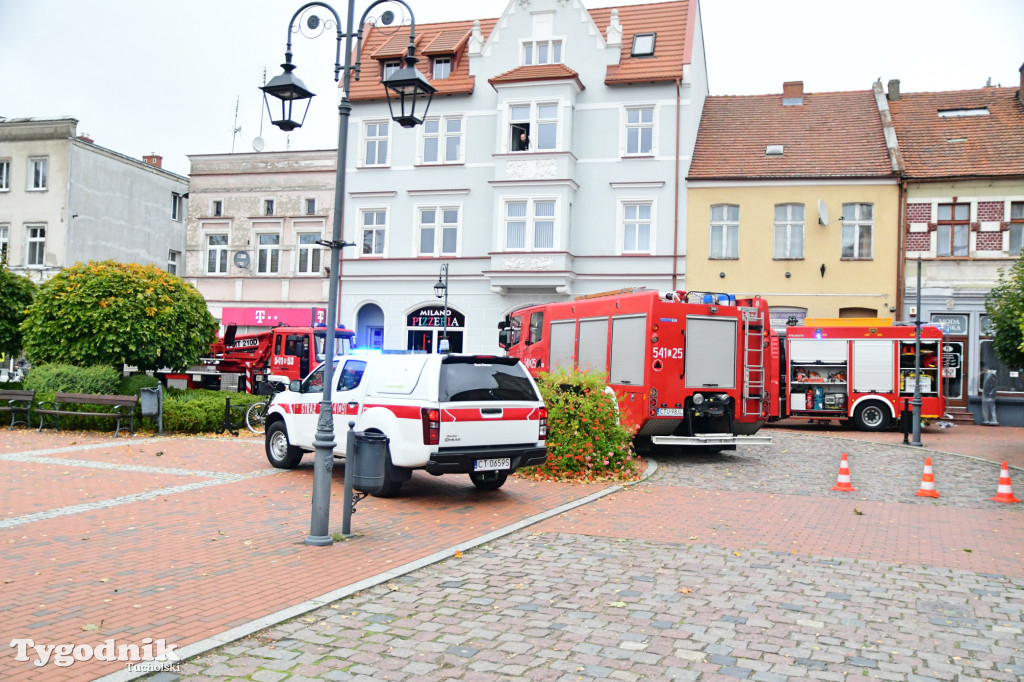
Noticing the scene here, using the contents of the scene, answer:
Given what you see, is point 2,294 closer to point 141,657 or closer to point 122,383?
point 122,383

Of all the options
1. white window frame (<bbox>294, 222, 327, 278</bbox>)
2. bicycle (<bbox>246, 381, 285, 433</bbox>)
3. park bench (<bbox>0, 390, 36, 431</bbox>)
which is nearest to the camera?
park bench (<bbox>0, 390, 36, 431</bbox>)

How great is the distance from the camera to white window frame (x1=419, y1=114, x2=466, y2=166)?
3167 centimetres

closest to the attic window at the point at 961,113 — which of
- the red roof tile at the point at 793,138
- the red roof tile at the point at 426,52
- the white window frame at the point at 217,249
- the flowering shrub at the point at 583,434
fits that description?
the red roof tile at the point at 793,138

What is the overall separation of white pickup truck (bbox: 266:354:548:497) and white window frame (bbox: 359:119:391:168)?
22475 millimetres

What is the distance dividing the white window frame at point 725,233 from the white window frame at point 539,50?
26.4 ft

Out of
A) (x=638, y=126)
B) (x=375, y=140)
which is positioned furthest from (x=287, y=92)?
(x=375, y=140)

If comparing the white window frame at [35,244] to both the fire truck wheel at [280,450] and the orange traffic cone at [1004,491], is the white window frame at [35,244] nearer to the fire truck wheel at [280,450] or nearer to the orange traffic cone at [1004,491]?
the fire truck wheel at [280,450]

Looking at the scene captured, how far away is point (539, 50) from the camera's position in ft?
102

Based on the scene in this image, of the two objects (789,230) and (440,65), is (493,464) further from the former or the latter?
(440,65)

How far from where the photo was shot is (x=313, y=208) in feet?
117

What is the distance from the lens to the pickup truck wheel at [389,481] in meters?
10.1

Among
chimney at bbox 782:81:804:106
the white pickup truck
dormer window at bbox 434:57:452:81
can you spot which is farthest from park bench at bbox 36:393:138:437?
chimney at bbox 782:81:804:106

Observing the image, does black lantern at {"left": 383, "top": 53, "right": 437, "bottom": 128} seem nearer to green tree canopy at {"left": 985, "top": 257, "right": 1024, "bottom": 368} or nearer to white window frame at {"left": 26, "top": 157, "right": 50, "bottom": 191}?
green tree canopy at {"left": 985, "top": 257, "right": 1024, "bottom": 368}

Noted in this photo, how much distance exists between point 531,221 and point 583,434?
17888mm
